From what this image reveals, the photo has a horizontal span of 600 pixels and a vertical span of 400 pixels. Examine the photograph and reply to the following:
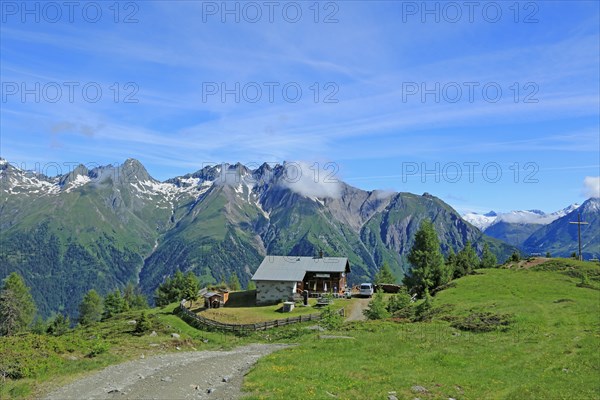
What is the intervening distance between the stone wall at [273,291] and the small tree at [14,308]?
214 ft

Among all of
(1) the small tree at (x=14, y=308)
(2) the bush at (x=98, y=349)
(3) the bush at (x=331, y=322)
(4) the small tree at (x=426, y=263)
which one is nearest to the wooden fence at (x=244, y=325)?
(3) the bush at (x=331, y=322)

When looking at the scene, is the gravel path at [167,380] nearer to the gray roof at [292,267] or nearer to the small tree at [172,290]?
the gray roof at [292,267]

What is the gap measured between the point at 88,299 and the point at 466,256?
122010mm

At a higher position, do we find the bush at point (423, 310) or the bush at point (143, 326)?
the bush at point (423, 310)

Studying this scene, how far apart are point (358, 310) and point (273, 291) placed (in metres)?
18.5

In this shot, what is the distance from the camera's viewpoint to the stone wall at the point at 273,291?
90.3m

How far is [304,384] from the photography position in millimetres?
27734

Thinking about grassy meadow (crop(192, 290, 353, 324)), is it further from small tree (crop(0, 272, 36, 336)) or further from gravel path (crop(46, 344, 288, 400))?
small tree (crop(0, 272, 36, 336))

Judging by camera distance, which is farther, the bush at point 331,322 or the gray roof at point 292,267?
the gray roof at point 292,267

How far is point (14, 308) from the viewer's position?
122 metres

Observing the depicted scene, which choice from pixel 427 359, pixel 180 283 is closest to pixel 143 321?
pixel 427 359

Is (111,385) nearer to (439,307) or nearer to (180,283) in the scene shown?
(439,307)

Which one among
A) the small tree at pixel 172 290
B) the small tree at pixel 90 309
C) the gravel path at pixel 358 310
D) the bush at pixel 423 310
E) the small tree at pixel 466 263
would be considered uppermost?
the small tree at pixel 466 263

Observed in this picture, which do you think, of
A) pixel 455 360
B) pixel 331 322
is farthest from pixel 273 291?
pixel 455 360
